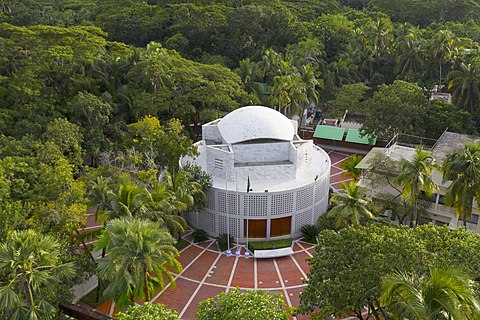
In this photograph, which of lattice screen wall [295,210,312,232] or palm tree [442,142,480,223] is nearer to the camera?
palm tree [442,142,480,223]

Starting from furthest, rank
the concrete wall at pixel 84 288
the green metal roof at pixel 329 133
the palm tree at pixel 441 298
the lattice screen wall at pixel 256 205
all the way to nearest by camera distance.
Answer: the green metal roof at pixel 329 133 < the lattice screen wall at pixel 256 205 < the concrete wall at pixel 84 288 < the palm tree at pixel 441 298

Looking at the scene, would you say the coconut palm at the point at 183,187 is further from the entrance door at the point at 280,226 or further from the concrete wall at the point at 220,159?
the entrance door at the point at 280,226

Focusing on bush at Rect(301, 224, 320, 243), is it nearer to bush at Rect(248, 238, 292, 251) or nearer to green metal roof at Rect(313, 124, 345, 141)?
bush at Rect(248, 238, 292, 251)

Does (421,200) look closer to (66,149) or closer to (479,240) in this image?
(479,240)

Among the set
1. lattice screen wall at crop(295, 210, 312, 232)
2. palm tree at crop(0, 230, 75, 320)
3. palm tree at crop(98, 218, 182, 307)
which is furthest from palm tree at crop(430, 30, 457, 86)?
palm tree at crop(0, 230, 75, 320)

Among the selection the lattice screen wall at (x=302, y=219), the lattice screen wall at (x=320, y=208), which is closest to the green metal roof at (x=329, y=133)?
the lattice screen wall at (x=320, y=208)

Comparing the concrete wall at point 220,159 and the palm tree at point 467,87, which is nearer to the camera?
the concrete wall at point 220,159
